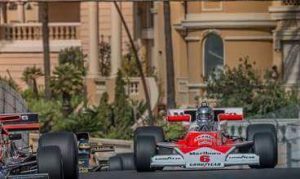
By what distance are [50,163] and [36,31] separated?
36.0 m

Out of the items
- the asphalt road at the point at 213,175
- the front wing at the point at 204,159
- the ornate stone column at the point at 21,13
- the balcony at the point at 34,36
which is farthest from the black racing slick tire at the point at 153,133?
the ornate stone column at the point at 21,13

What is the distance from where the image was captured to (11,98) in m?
21.6

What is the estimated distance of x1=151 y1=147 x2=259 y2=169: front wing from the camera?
15992 millimetres

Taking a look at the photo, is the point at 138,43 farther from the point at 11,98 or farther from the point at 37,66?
the point at 11,98

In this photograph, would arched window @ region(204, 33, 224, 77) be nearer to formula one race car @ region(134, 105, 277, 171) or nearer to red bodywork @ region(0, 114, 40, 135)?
formula one race car @ region(134, 105, 277, 171)

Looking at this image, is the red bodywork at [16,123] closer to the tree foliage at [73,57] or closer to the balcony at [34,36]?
the tree foliage at [73,57]

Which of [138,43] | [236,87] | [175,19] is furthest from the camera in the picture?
[138,43]

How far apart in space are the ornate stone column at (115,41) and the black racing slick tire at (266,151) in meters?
26.5

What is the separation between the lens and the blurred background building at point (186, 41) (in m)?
37.0

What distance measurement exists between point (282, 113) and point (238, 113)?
6.53 meters

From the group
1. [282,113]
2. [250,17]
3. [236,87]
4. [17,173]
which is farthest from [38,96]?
[17,173]

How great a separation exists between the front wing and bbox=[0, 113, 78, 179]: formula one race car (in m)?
1.96

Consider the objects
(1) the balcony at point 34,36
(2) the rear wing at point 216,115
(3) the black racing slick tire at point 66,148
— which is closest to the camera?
(3) the black racing slick tire at point 66,148

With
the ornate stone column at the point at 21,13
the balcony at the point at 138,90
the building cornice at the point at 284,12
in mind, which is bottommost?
the balcony at the point at 138,90
